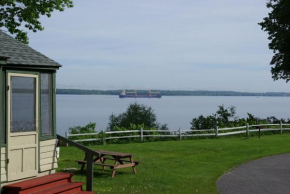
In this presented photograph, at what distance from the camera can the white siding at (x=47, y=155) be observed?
34.2ft

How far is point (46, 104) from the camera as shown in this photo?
35.3 feet

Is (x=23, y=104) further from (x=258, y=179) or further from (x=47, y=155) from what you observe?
(x=258, y=179)

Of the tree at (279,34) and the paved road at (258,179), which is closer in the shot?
the paved road at (258,179)

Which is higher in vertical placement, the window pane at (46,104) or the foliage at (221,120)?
the window pane at (46,104)

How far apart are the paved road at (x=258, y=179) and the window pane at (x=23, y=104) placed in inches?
213

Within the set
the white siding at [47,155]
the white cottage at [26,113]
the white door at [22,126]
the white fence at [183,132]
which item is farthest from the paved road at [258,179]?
the white fence at [183,132]

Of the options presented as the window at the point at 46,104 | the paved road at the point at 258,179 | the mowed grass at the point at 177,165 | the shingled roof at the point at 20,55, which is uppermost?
the shingled roof at the point at 20,55

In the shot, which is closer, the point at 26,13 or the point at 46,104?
the point at 46,104

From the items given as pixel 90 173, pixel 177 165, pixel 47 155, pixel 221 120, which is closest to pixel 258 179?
pixel 177 165

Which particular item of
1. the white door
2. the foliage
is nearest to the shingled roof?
the white door

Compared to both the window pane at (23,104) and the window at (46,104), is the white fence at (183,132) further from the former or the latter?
the window pane at (23,104)

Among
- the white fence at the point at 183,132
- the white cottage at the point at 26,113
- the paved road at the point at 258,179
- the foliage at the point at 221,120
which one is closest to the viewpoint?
the white cottage at the point at 26,113

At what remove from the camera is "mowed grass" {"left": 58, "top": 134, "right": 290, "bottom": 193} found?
41.5ft

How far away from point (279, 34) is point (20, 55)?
2830 cm
